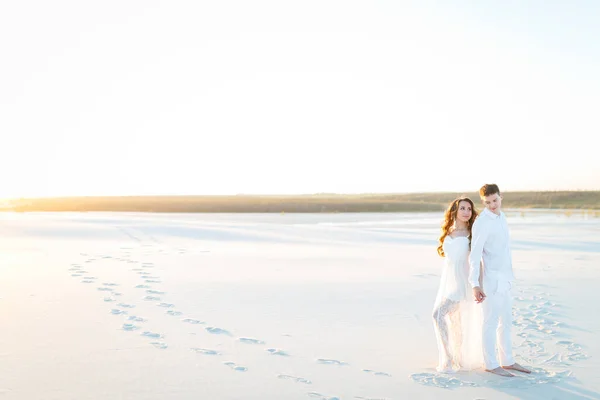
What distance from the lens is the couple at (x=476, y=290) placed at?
619 centimetres

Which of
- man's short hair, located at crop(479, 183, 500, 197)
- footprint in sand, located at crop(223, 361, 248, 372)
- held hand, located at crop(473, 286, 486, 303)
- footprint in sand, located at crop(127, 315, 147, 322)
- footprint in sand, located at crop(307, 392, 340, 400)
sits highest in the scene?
man's short hair, located at crop(479, 183, 500, 197)

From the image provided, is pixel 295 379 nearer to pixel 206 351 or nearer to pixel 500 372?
pixel 206 351

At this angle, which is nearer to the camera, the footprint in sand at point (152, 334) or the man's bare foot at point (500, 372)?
the man's bare foot at point (500, 372)

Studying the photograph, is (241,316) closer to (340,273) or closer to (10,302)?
(10,302)

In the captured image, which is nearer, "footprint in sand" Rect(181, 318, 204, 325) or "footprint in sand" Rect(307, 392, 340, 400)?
"footprint in sand" Rect(307, 392, 340, 400)

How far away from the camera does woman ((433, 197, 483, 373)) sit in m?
6.40

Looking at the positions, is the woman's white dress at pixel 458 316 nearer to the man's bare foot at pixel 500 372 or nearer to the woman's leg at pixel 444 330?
the woman's leg at pixel 444 330

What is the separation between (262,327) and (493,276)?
10.6 ft

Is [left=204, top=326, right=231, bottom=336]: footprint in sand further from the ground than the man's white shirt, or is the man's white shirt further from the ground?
the man's white shirt

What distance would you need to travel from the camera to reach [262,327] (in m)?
8.43

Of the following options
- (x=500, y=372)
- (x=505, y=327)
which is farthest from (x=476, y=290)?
(x=500, y=372)

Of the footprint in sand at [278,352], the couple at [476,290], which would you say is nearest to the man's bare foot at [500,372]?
the couple at [476,290]

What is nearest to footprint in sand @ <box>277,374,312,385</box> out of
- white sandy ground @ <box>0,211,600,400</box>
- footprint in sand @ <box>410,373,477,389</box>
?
white sandy ground @ <box>0,211,600,400</box>

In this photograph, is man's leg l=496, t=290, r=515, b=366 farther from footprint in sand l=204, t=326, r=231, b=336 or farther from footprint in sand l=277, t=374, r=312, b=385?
footprint in sand l=204, t=326, r=231, b=336
